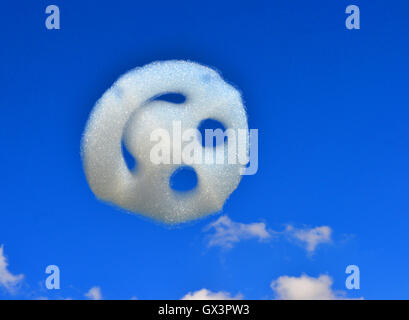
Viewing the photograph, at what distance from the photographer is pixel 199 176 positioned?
4.90 meters

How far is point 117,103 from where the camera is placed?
4.72 meters

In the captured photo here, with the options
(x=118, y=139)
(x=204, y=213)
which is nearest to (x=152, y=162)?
(x=118, y=139)

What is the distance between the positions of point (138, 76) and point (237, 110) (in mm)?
929

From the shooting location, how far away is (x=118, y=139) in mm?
4793

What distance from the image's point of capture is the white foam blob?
186 inches

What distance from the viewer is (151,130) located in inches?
189

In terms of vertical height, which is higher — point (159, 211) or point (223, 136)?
point (223, 136)

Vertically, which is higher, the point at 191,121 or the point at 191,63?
the point at 191,63

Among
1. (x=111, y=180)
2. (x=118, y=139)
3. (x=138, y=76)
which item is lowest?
(x=111, y=180)

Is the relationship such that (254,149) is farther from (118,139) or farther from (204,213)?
(118,139)

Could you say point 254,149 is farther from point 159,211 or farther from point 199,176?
point 159,211

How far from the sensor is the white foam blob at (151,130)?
4730mm

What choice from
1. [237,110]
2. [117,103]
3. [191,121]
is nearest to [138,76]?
[117,103]

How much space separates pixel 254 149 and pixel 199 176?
0.57 metres
